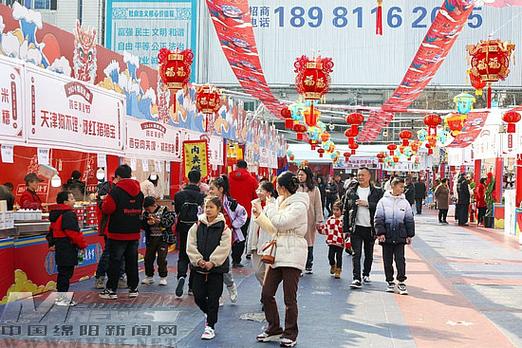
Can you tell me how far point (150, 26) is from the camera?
127 feet

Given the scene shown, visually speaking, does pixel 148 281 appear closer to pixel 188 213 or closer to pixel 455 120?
pixel 188 213

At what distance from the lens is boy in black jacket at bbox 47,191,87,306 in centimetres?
819

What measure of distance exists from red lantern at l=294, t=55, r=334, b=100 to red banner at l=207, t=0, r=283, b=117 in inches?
44.2

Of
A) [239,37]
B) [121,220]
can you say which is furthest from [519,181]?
[121,220]

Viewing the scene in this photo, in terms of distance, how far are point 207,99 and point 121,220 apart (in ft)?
27.6

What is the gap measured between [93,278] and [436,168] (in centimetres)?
3977

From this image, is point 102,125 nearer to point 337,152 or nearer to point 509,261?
point 509,261

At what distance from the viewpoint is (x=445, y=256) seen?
47.4ft

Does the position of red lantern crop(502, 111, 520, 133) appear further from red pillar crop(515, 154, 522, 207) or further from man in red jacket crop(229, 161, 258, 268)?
man in red jacket crop(229, 161, 258, 268)

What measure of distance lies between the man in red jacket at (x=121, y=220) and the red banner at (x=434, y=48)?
6249mm

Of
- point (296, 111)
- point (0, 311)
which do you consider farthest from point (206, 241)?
point (296, 111)

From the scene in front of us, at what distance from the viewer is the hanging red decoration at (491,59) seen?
1224 centimetres

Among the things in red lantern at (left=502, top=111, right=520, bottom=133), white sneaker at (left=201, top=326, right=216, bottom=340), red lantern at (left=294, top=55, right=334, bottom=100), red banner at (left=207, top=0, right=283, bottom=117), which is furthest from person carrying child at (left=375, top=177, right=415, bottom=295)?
red lantern at (left=502, top=111, right=520, bottom=133)

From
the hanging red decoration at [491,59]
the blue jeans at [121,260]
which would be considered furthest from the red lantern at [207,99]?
the blue jeans at [121,260]
